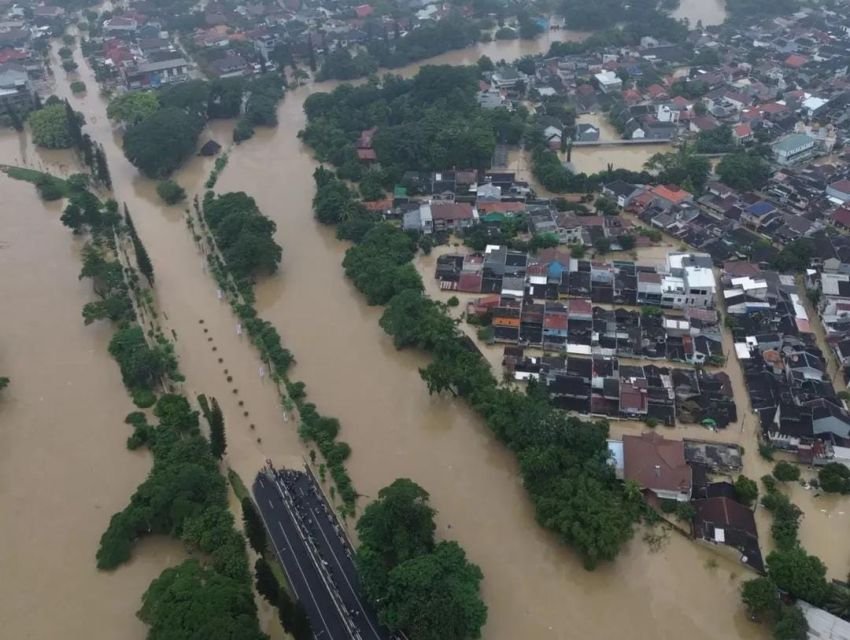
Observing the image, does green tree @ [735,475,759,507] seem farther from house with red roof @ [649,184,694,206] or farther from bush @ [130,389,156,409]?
bush @ [130,389,156,409]

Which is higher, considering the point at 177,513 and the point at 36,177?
the point at 36,177

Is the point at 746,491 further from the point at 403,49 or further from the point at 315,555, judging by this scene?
the point at 403,49

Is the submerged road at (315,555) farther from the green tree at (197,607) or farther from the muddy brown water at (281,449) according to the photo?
the green tree at (197,607)

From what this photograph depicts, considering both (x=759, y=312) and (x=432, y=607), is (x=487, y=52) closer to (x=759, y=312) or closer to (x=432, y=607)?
(x=759, y=312)

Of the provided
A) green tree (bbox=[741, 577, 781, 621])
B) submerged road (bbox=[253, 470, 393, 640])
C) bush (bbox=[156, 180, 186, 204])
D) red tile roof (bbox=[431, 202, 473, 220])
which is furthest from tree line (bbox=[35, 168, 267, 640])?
red tile roof (bbox=[431, 202, 473, 220])

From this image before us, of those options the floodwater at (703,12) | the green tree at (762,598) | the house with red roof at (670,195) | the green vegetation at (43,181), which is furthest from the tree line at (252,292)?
the floodwater at (703,12)

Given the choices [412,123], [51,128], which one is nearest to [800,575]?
[412,123]

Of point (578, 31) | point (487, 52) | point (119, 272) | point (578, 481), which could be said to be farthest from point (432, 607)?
point (578, 31)
